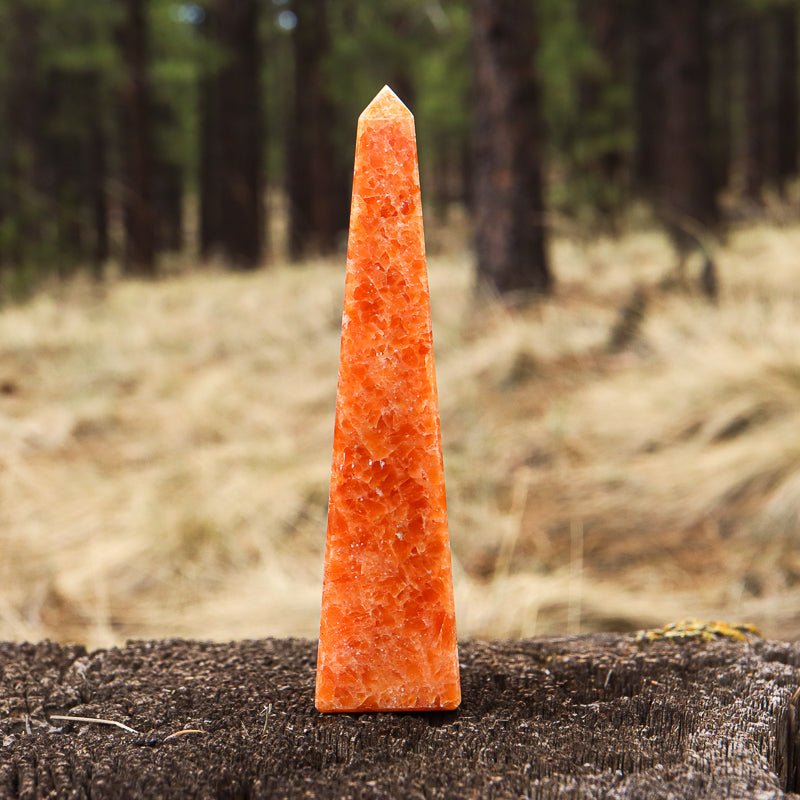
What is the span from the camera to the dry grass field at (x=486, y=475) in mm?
2799

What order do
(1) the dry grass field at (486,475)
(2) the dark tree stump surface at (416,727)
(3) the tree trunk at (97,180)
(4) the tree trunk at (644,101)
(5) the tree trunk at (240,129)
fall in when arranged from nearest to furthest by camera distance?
(2) the dark tree stump surface at (416,727) → (1) the dry grass field at (486,475) → (5) the tree trunk at (240,129) → (4) the tree trunk at (644,101) → (3) the tree trunk at (97,180)

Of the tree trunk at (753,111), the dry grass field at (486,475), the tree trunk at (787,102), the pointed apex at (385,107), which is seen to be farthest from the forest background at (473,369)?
the tree trunk at (787,102)

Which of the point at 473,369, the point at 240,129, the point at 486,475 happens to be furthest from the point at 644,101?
the point at 486,475

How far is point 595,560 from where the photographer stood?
3.10 m

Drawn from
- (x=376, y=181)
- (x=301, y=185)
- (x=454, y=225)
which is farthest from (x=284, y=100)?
(x=376, y=181)

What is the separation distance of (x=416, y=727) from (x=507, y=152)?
16.1ft

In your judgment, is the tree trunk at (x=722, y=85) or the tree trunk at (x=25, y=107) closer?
the tree trunk at (x=25, y=107)

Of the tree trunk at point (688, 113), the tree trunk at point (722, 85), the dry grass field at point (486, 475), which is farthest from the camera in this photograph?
the tree trunk at point (722, 85)

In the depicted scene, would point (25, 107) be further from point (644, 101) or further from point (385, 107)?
point (385, 107)

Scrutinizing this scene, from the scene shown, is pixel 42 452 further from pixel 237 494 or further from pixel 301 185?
pixel 301 185

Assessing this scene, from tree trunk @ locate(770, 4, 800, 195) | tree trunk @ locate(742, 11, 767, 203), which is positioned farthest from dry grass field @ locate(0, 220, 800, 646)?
tree trunk @ locate(770, 4, 800, 195)

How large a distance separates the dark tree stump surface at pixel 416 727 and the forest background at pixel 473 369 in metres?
1.31

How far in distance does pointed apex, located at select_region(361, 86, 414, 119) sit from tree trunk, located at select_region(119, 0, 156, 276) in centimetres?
1079

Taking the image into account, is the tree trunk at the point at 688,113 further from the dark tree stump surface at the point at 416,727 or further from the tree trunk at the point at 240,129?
the dark tree stump surface at the point at 416,727
